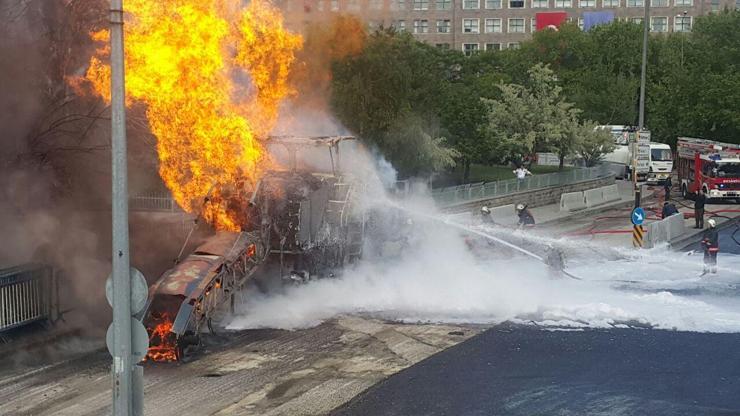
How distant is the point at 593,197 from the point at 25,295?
26.4 metres

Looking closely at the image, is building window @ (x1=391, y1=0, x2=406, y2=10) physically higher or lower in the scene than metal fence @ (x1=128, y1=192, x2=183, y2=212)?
Result: higher

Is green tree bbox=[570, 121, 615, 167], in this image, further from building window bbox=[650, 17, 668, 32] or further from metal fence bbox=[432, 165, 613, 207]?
building window bbox=[650, 17, 668, 32]

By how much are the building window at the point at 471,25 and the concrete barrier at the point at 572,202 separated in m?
59.3

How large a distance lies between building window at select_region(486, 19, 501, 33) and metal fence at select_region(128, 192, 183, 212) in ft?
240

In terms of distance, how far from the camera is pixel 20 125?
1806 centimetres

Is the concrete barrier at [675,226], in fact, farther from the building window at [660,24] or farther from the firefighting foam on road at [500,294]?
the building window at [660,24]

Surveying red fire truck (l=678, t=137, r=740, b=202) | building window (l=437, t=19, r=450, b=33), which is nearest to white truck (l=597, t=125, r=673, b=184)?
red fire truck (l=678, t=137, r=740, b=202)

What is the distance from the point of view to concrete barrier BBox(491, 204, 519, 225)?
94.3 ft

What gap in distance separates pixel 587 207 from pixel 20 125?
23.3 meters

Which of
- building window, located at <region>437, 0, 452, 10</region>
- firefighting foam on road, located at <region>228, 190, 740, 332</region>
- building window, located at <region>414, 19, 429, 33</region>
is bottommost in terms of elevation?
firefighting foam on road, located at <region>228, 190, 740, 332</region>

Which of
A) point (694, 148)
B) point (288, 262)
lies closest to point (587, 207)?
point (694, 148)

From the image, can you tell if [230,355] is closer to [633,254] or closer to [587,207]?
[633,254]

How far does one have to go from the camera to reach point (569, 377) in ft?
39.8

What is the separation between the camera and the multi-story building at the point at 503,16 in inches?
3442
